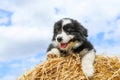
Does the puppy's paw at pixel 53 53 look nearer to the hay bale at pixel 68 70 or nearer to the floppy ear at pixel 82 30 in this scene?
the hay bale at pixel 68 70

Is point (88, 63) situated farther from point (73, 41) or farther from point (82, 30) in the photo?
point (82, 30)

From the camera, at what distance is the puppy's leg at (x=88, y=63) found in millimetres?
8312

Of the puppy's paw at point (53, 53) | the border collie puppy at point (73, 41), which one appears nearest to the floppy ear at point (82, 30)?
the border collie puppy at point (73, 41)

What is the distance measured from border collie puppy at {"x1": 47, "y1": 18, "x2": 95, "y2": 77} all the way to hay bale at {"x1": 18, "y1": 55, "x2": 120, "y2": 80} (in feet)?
0.39

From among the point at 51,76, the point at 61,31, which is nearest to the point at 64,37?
the point at 61,31

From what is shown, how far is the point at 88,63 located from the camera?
333 inches

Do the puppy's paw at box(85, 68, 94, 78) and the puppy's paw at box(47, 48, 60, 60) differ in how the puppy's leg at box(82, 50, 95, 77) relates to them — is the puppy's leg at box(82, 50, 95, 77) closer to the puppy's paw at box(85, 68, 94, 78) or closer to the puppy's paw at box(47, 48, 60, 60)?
the puppy's paw at box(85, 68, 94, 78)

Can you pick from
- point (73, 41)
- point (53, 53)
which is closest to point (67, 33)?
point (73, 41)

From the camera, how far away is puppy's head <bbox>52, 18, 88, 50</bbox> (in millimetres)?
8445

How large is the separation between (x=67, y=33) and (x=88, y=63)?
633 millimetres

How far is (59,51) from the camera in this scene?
28.9 ft

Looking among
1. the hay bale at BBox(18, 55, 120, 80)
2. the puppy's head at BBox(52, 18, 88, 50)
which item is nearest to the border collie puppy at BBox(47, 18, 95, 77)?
the puppy's head at BBox(52, 18, 88, 50)

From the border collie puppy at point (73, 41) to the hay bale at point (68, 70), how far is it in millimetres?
120

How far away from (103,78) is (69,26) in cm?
108
